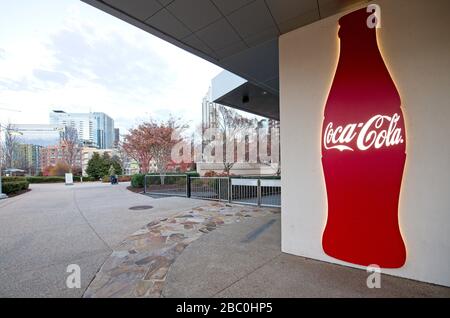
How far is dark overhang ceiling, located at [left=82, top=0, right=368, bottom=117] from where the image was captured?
2.94m

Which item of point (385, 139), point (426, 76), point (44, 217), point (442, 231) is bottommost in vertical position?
point (44, 217)

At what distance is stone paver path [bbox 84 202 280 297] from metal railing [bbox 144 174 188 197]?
4.70 metres

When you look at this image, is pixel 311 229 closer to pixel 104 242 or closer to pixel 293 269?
pixel 293 269

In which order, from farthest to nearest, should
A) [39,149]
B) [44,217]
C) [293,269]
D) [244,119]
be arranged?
1. [39,149]
2. [244,119]
3. [44,217]
4. [293,269]

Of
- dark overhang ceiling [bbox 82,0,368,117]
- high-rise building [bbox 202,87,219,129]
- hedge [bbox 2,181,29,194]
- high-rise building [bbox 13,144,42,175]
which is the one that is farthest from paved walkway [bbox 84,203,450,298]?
high-rise building [bbox 13,144,42,175]

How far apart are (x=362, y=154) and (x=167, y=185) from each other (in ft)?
37.0

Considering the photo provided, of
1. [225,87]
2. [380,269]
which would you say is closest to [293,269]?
[380,269]

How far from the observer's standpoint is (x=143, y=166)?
1880cm

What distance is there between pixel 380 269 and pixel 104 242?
4.77 meters

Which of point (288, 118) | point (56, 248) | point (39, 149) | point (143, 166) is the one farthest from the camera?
point (39, 149)

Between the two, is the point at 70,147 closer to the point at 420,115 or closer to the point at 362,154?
the point at 362,154

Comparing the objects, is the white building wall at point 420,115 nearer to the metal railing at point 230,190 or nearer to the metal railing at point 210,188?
the metal railing at point 230,190

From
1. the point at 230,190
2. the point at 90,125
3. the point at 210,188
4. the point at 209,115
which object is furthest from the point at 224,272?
the point at 90,125

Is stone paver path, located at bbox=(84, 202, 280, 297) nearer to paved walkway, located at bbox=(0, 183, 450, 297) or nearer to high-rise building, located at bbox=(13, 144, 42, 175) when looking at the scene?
paved walkway, located at bbox=(0, 183, 450, 297)
